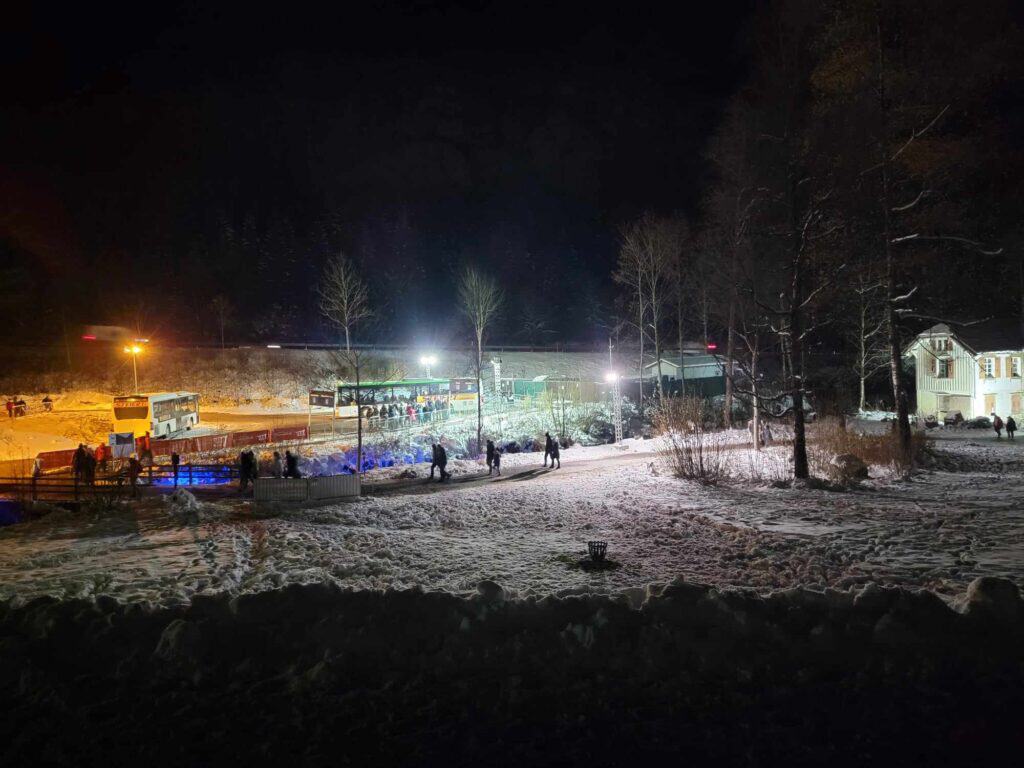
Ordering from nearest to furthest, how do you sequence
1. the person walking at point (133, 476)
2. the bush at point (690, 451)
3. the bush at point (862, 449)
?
the bush at point (862, 449) < the bush at point (690, 451) < the person walking at point (133, 476)

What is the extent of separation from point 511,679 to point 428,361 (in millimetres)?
51956

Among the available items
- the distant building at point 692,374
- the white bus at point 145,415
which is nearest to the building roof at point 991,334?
the distant building at point 692,374

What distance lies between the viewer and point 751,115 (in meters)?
17.8

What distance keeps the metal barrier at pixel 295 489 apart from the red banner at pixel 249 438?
43.4ft

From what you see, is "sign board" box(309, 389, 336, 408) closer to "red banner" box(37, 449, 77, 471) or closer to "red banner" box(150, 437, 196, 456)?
"red banner" box(150, 437, 196, 456)

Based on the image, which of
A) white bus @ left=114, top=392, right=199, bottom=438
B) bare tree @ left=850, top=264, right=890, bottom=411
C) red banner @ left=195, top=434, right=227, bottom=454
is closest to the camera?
bare tree @ left=850, top=264, right=890, bottom=411

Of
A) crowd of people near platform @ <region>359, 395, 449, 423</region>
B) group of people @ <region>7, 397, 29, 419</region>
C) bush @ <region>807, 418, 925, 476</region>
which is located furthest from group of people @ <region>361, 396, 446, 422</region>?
group of people @ <region>7, 397, 29, 419</region>

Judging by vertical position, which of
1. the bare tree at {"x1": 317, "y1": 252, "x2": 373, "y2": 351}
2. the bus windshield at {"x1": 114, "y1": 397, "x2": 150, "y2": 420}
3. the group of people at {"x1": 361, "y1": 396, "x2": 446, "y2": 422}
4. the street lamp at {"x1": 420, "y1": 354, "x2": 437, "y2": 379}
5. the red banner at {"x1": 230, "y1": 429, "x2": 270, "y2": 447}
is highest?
the bare tree at {"x1": 317, "y1": 252, "x2": 373, "y2": 351}

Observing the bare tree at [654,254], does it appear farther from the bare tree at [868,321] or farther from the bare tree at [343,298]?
the bare tree at [343,298]

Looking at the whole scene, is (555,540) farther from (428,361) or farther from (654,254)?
(428,361)

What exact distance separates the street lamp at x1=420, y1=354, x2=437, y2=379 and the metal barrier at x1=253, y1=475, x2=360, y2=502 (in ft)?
122

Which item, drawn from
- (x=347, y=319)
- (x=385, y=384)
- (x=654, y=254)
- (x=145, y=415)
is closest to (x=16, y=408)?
(x=145, y=415)

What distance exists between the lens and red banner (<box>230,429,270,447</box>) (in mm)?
30594

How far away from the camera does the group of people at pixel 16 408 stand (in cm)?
4031
